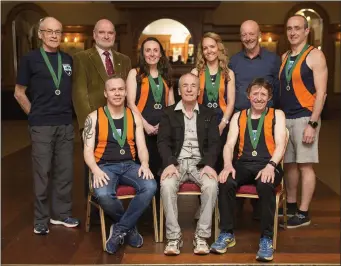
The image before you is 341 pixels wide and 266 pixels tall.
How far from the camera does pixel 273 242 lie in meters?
3.41

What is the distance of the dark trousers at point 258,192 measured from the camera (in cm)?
330

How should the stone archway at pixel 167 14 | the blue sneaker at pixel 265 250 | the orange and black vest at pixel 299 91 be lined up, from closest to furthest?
the blue sneaker at pixel 265 250 → the orange and black vest at pixel 299 91 → the stone archway at pixel 167 14

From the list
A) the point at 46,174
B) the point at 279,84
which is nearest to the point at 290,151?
the point at 279,84

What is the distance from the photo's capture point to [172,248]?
3291 mm

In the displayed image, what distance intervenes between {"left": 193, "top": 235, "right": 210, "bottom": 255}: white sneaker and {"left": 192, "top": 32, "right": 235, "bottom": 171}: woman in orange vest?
2.79 feet

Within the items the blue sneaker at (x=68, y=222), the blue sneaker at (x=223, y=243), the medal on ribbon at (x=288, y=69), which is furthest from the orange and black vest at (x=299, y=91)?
the blue sneaker at (x=68, y=222)

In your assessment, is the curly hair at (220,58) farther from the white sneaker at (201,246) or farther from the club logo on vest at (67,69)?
the white sneaker at (201,246)

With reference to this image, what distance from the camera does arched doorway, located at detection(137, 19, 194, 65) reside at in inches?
467

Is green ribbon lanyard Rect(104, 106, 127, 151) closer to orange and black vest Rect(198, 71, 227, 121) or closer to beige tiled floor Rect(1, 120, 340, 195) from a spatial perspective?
orange and black vest Rect(198, 71, 227, 121)

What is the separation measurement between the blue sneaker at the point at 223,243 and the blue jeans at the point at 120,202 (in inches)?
21.0

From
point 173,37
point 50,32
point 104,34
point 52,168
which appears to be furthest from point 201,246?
point 173,37

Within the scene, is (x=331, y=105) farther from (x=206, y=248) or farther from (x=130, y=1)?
(x=206, y=248)

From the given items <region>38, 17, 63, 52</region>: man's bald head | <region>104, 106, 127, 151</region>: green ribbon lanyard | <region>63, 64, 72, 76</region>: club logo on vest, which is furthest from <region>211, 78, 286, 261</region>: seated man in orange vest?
<region>38, 17, 63, 52</region>: man's bald head

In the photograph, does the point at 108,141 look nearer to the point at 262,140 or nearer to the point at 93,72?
the point at 93,72
